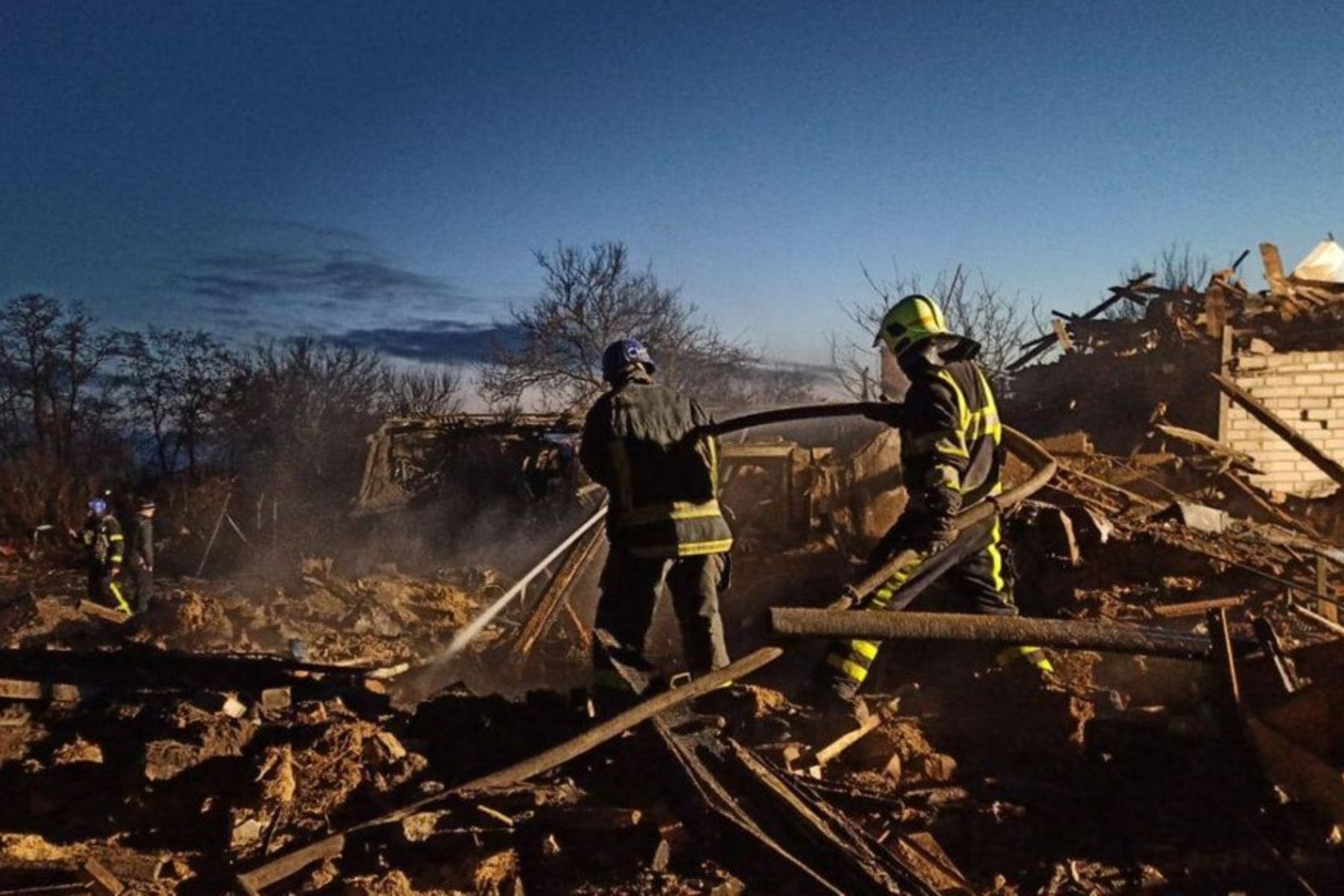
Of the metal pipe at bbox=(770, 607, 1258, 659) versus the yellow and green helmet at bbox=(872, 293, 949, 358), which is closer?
the metal pipe at bbox=(770, 607, 1258, 659)

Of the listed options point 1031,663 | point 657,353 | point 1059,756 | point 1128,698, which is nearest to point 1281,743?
point 1059,756

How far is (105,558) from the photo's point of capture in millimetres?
10742

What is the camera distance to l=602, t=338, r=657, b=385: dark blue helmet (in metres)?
5.22

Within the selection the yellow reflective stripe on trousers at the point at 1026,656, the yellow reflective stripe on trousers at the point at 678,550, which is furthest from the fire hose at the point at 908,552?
the yellow reflective stripe on trousers at the point at 678,550

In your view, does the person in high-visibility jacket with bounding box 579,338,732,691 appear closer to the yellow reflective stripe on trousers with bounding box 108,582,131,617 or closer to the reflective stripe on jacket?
the reflective stripe on jacket

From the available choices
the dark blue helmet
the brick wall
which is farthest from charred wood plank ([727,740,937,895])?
the brick wall

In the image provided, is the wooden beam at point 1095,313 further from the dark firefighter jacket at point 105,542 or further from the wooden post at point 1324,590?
the dark firefighter jacket at point 105,542

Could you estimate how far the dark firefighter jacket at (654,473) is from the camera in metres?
4.95

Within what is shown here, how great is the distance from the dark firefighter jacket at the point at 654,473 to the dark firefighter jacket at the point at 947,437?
103cm

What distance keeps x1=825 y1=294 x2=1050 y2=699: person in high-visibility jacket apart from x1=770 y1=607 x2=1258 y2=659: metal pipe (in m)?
0.75

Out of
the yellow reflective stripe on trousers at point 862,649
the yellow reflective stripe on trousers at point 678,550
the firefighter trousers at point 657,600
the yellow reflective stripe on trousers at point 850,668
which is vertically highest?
the yellow reflective stripe on trousers at point 678,550

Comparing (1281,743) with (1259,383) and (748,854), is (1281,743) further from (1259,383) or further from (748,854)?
(1259,383)

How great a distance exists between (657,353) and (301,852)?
81.3 ft

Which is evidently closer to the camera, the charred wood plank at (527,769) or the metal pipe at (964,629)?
the charred wood plank at (527,769)
